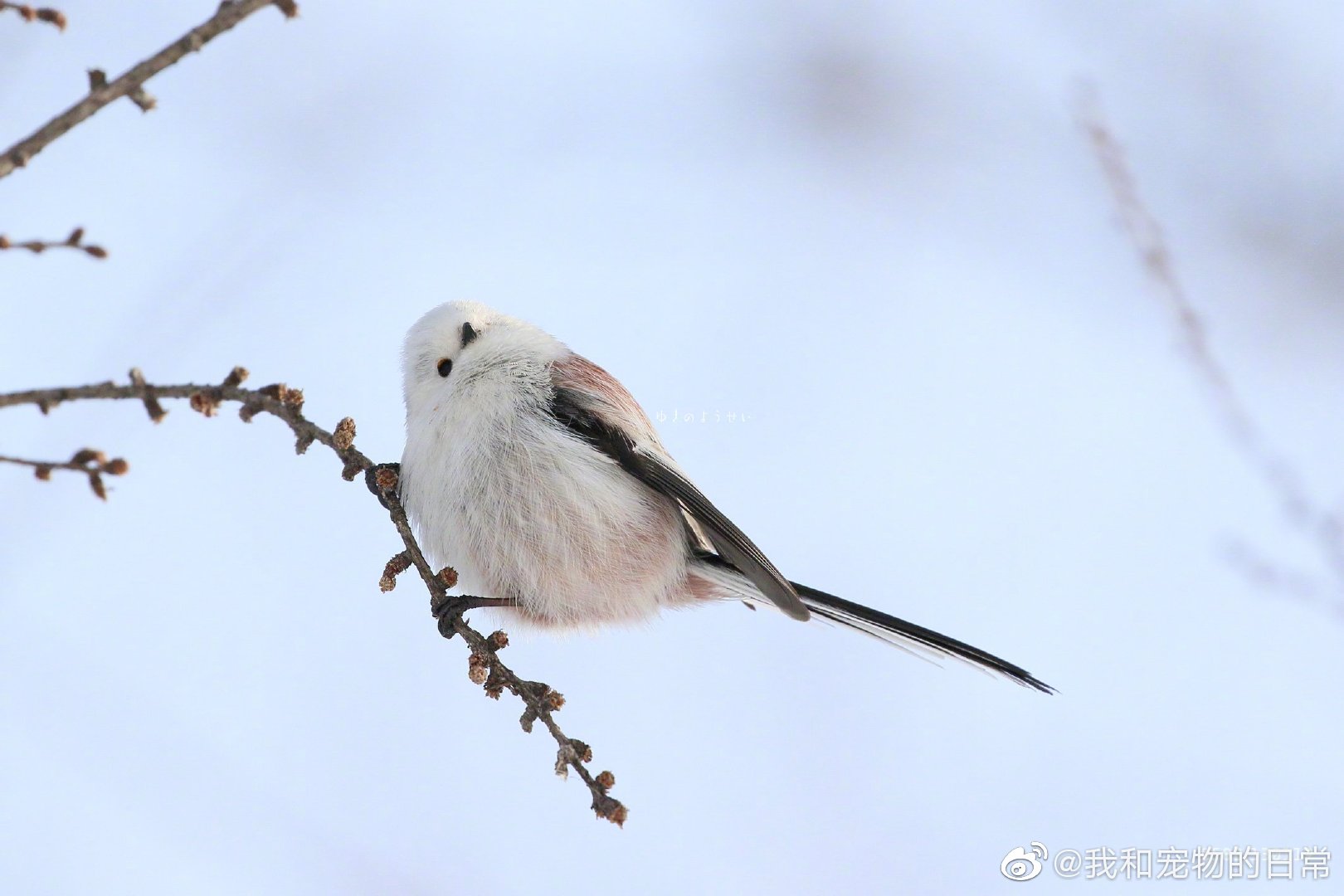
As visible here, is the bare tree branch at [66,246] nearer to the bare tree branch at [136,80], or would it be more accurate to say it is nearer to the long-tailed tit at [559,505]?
the bare tree branch at [136,80]

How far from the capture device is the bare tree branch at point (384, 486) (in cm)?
150

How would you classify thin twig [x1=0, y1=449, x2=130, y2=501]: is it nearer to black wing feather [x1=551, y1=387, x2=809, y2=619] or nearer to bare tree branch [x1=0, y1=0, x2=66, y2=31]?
bare tree branch [x1=0, y1=0, x2=66, y2=31]

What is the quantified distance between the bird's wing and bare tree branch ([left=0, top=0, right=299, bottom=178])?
1.67 metres

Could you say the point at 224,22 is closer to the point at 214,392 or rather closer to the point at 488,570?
the point at 214,392

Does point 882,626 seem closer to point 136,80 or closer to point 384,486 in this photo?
point 384,486

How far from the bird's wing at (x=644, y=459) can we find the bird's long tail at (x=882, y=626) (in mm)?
68

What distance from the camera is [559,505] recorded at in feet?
9.62

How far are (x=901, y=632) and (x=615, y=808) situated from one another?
4.29 ft

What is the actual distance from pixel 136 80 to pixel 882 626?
91.2 inches

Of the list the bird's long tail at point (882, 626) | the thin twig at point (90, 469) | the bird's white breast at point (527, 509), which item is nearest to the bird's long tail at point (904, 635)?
the bird's long tail at point (882, 626)

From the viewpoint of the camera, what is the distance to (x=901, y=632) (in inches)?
121

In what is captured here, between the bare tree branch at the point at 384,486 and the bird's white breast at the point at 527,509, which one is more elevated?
the bird's white breast at the point at 527,509

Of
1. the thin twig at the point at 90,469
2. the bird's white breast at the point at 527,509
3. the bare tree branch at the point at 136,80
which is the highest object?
the bird's white breast at the point at 527,509

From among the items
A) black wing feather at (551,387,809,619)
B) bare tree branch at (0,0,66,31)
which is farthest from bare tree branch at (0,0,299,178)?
black wing feather at (551,387,809,619)
